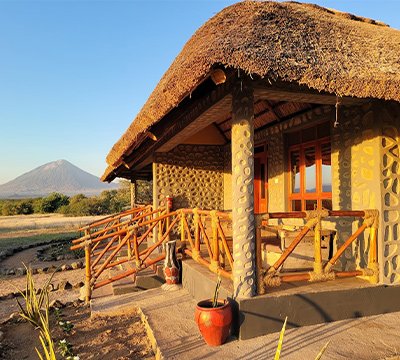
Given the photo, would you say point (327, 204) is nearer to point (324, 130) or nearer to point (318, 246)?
point (324, 130)

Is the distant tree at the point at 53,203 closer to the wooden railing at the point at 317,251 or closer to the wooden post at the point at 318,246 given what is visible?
the wooden railing at the point at 317,251

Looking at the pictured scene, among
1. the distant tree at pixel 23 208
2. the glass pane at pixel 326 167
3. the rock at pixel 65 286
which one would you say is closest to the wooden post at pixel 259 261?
the glass pane at pixel 326 167

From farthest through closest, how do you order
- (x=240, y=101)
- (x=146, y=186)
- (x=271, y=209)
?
(x=146, y=186) < (x=271, y=209) < (x=240, y=101)

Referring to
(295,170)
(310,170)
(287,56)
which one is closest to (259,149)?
(295,170)

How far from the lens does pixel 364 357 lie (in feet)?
10.6

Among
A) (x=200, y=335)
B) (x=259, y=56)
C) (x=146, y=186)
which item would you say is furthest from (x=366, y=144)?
(x=146, y=186)

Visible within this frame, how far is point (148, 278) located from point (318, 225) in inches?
134

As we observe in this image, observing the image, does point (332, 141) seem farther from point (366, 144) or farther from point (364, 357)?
point (364, 357)

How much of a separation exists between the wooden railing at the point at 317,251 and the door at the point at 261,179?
3267 millimetres

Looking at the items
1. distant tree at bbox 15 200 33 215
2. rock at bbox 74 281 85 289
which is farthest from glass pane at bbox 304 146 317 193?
distant tree at bbox 15 200 33 215

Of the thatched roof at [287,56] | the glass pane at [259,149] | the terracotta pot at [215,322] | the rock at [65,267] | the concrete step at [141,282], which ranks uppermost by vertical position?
the thatched roof at [287,56]

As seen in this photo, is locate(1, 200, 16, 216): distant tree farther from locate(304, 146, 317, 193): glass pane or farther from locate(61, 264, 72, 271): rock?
locate(304, 146, 317, 193): glass pane

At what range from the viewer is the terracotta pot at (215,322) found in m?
3.49

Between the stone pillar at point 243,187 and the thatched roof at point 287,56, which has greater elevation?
the thatched roof at point 287,56
